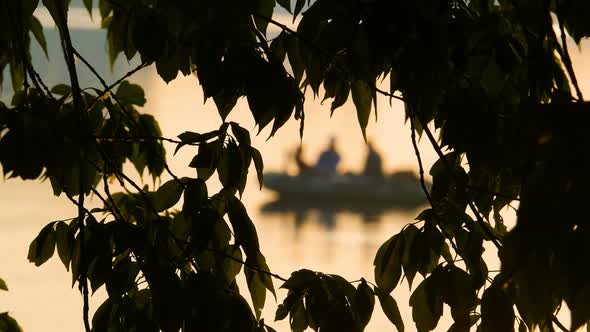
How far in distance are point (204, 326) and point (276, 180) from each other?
18.9ft

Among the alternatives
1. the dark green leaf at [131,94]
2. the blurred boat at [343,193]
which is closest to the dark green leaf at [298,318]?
the dark green leaf at [131,94]

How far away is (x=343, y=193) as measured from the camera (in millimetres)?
6543

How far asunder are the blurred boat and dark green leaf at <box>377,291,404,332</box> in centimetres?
552

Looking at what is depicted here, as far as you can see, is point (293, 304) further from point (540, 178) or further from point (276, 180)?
point (276, 180)

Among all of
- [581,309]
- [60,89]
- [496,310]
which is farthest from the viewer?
[60,89]

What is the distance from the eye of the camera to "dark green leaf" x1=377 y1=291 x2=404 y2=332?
706mm

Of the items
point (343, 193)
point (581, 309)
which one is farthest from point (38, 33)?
point (343, 193)

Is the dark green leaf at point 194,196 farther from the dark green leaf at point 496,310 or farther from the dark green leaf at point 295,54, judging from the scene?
the dark green leaf at point 496,310

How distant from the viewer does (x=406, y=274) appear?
681 mm

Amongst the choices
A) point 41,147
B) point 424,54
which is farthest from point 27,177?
point 424,54

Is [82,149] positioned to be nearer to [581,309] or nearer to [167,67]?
[167,67]

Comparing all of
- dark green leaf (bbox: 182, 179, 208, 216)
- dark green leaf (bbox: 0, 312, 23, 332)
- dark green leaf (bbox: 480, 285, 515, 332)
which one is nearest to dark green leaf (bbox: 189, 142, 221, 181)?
dark green leaf (bbox: 182, 179, 208, 216)

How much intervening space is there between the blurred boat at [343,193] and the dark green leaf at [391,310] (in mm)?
5520

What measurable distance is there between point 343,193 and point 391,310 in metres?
5.84
